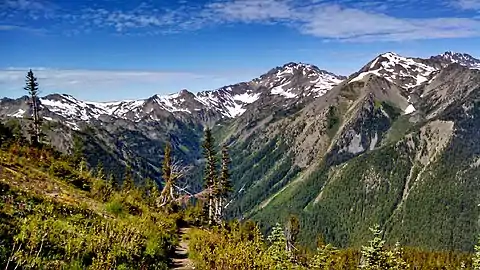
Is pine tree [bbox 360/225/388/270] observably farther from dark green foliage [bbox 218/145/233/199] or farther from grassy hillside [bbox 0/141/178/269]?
dark green foliage [bbox 218/145/233/199]

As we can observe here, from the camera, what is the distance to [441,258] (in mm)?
153750

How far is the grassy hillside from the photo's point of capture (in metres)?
12.0

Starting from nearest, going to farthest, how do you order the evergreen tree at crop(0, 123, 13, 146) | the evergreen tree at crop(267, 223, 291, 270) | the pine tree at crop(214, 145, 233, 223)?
the evergreen tree at crop(267, 223, 291, 270), the evergreen tree at crop(0, 123, 13, 146), the pine tree at crop(214, 145, 233, 223)

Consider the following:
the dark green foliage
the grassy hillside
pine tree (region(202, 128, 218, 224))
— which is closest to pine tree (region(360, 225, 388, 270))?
the grassy hillside

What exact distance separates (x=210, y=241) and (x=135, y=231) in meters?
6.16

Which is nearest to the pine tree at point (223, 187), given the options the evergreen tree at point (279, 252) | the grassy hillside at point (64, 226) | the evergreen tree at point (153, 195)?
the evergreen tree at point (153, 195)

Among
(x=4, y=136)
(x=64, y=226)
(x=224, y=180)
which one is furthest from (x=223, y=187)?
(x=64, y=226)

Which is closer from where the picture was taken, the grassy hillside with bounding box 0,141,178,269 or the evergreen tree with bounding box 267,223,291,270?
the grassy hillside with bounding box 0,141,178,269

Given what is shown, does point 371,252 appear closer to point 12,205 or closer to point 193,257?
point 193,257

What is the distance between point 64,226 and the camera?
15.6 metres

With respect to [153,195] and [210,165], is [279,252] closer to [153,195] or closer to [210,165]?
[153,195]

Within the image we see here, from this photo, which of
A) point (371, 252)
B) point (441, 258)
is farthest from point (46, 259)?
point (441, 258)

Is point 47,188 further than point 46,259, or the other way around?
point 47,188

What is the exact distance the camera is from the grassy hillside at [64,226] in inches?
474
